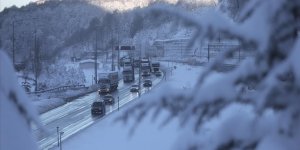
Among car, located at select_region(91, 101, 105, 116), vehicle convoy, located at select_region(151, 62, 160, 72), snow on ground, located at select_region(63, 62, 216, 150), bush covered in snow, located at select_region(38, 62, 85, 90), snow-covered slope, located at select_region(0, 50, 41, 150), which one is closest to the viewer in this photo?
snow-covered slope, located at select_region(0, 50, 41, 150)

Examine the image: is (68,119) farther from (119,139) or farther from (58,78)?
(58,78)

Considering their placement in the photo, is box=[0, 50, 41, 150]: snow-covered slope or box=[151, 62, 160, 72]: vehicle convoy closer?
box=[0, 50, 41, 150]: snow-covered slope

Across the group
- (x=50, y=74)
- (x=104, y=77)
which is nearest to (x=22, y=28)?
(x=50, y=74)

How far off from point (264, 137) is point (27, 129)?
1.23 meters

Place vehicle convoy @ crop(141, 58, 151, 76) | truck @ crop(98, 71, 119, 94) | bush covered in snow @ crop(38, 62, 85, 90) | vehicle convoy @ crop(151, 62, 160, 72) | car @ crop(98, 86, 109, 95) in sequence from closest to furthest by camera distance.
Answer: car @ crop(98, 86, 109, 95) < truck @ crop(98, 71, 119, 94) < bush covered in snow @ crop(38, 62, 85, 90) < vehicle convoy @ crop(141, 58, 151, 76) < vehicle convoy @ crop(151, 62, 160, 72)

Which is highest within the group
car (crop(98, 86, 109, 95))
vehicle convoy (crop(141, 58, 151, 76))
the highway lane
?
vehicle convoy (crop(141, 58, 151, 76))

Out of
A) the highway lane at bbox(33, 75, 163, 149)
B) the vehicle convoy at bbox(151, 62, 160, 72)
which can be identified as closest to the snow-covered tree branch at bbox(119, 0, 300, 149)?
the highway lane at bbox(33, 75, 163, 149)

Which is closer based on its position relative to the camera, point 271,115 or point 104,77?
point 271,115

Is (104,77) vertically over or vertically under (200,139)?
under

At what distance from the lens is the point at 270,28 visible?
2387 millimetres

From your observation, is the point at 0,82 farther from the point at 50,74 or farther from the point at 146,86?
the point at 50,74

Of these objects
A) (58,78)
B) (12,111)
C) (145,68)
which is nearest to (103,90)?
(58,78)

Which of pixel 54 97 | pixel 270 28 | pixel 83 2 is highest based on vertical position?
pixel 83 2

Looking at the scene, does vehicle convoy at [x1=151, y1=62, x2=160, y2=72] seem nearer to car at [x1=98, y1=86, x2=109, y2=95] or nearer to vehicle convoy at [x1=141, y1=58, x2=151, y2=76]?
vehicle convoy at [x1=141, y1=58, x2=151, y2=76]
